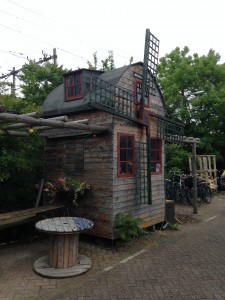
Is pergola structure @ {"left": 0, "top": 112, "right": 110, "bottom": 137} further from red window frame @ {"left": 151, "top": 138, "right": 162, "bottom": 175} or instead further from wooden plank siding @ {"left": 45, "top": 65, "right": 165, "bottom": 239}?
red window frame @ {"left": 151, "top": 138, "right": 162, "bottom": 175}

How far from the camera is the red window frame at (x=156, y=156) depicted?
876 cm

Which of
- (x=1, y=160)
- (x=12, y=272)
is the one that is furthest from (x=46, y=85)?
(x=12, y=272)

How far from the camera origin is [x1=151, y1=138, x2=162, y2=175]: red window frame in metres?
8.76

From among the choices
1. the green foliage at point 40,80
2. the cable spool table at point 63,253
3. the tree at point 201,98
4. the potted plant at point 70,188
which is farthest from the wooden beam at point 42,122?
the tree at point 201,98

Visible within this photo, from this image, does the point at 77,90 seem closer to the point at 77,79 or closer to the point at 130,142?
the point at 77,79

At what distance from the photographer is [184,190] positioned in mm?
13102

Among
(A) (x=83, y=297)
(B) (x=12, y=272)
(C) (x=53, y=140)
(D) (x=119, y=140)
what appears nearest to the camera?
(A) (x=83, y=297)

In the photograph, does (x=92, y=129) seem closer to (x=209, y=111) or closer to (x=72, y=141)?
(x=72, y=141)

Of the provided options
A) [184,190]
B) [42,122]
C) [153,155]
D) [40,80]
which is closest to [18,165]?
[42,122]

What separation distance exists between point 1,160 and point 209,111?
14.7 metres

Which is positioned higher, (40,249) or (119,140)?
(119,140)

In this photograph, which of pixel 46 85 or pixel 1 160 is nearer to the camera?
pixel 1 160

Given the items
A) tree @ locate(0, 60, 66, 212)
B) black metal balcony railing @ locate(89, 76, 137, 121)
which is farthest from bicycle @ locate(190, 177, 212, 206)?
tree @ locate(0, 60, 66, 212)

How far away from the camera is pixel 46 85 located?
15250 millimetres
